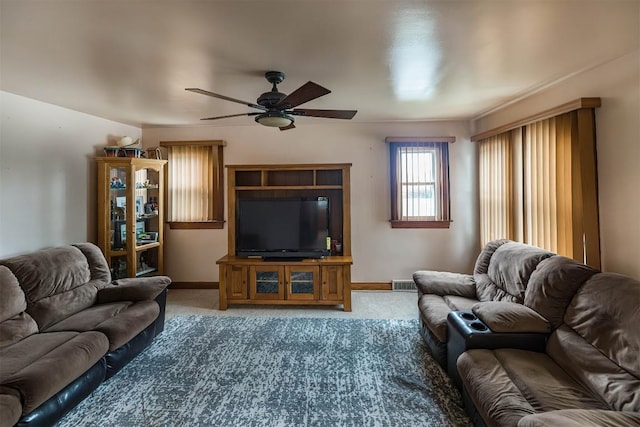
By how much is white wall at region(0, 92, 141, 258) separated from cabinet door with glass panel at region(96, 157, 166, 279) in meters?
0.20

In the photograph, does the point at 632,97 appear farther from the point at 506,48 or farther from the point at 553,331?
the point at 553,331

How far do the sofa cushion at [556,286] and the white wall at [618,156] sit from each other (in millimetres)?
508

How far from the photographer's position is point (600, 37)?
209 cm

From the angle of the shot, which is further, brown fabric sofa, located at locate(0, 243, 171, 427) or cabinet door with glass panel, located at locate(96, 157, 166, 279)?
cabinet door with glass panel, located at locate(96, 157, 166, 279)

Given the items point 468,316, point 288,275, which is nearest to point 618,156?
point 468,316

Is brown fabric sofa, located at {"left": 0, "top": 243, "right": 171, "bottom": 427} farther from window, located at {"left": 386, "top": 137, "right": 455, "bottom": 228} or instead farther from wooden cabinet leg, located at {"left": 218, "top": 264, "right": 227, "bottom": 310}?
window, located at {"left": 386, "top": 137, "right": 455, "bottom": 228}

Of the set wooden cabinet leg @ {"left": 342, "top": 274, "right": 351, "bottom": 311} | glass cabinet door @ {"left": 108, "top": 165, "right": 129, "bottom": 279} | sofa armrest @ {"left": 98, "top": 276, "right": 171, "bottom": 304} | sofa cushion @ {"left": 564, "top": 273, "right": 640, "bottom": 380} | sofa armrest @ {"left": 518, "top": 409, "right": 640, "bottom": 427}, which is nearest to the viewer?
sofa armrest @ {"left": 518, "top": 409, "right": 640, "bottom": 427}

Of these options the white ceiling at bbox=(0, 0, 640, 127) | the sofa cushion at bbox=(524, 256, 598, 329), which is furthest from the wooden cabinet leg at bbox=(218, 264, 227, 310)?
the sofa cushion at bbox=(524, 256, 598, 329)

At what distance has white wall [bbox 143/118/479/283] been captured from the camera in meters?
4.64

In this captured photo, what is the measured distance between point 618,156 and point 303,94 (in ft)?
8.28

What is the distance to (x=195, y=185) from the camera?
4777 millimetres

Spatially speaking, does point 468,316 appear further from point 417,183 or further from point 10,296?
point 10,296

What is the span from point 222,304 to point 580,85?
14.7 ft

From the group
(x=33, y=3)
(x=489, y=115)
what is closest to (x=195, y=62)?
(x=33, y=3)
